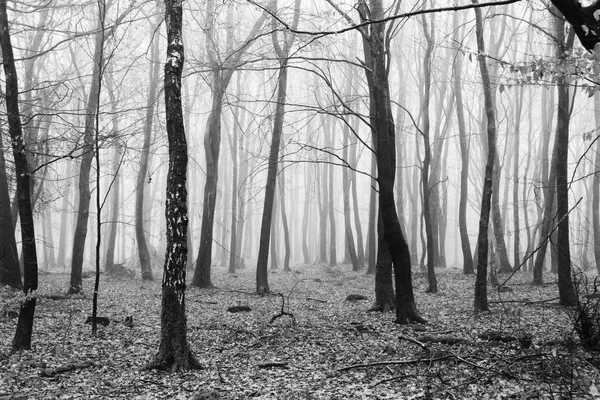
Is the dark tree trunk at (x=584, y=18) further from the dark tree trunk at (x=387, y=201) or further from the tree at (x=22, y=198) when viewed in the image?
the tree at (x=22, y=198)

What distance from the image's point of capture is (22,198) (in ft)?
21.7

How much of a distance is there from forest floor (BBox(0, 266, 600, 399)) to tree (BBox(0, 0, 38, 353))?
1.01 ft

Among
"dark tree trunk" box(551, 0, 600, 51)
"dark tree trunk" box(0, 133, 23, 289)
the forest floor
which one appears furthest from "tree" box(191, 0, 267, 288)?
"dark tree trunk" box(551, 0, 600, 51)

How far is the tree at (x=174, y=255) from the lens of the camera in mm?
6086

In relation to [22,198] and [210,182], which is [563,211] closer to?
[22,198]

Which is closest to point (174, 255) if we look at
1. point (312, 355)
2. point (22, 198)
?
point (22, 198)

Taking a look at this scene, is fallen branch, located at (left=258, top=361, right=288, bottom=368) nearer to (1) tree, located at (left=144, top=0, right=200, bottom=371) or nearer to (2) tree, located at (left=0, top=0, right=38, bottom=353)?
(1) tree, located at (left=144, top=0, right=200, bottom=371)

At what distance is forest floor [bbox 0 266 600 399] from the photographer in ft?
16.7

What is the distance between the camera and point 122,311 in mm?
10992

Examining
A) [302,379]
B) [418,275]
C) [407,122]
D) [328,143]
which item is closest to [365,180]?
[407,122]

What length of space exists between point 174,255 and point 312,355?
254cm

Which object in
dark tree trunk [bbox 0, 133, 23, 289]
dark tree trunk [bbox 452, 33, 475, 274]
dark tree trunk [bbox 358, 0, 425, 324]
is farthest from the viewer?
dark tree trunk [bbox 452, 33, 475, 274]

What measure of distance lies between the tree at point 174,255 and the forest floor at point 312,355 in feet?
0.88

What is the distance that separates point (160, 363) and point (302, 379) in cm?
180
